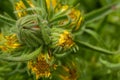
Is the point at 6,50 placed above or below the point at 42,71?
above

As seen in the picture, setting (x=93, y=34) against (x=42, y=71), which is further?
(x=93, y=34)

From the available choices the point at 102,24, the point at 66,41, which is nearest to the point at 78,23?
the point at 66,41

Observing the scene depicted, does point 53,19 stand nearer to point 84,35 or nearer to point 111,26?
point 84,35

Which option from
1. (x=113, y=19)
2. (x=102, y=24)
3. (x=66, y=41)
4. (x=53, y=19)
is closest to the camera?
(x=66, y=41)

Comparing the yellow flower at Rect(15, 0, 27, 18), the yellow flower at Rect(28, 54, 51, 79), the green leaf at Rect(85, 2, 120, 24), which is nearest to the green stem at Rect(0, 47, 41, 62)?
the yellow flower at Rect(28, 54, 51, 79)

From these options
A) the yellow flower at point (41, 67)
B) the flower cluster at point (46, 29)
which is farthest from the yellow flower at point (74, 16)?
the yellow flower at point (41, 67)

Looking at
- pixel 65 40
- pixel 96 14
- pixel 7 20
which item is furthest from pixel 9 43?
pixel 96 14
